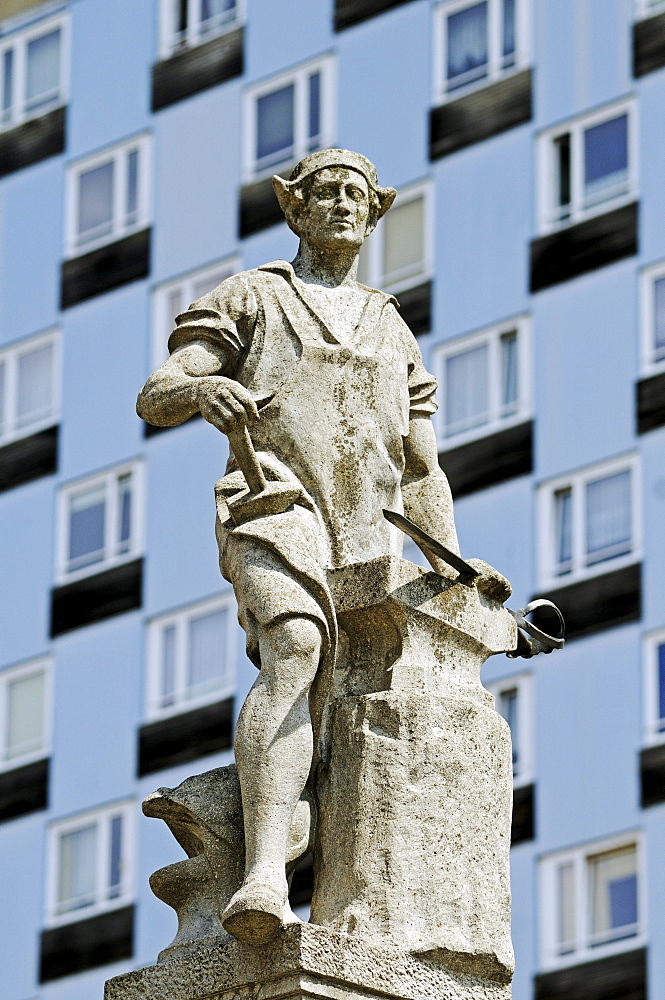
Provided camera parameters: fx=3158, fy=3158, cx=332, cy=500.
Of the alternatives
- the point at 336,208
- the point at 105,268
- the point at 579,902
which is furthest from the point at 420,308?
the point at 336,208

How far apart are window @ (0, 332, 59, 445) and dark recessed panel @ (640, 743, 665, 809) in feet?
33.0

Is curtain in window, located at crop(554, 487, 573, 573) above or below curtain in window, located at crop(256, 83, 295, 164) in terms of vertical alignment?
below

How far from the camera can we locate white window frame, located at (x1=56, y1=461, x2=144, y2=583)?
36.2 metres

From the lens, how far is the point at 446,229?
1351 inches

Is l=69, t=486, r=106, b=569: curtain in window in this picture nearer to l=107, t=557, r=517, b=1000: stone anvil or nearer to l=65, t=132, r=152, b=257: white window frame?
l=65, t=132, r=152, b=257: white window frame

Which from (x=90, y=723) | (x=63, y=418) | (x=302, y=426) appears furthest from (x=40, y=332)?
(x=302, y=426)

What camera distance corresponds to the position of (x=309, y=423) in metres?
11.6

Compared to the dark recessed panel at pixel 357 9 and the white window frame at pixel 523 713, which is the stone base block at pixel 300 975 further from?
the dark recessed panel at pixel 357 9

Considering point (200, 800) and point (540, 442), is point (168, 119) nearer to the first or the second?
point (540, 442)

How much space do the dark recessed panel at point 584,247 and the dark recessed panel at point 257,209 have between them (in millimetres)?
3573

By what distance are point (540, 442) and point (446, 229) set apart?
3.03m

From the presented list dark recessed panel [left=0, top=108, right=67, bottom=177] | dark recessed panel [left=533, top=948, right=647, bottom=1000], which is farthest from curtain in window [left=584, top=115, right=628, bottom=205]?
dark recessed panel [left=533, top=948, right=647, bottom=1000]

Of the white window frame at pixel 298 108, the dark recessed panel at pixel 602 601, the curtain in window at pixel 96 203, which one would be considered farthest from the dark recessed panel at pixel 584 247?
the curtain in window at pixel 96 203

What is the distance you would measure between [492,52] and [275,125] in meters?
3.10
